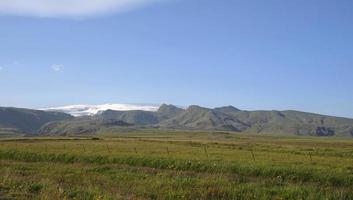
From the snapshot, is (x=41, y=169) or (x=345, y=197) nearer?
(x=345, y=197)

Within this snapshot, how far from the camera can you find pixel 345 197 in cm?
2220

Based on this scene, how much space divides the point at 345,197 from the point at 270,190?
3603mm

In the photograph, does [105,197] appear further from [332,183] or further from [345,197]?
[332,183]

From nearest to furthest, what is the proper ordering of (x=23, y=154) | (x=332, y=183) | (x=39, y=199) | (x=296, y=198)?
(x=39, y=199) < (x=296, y=198) < (x=332, y=183) < (x=23, y=154)

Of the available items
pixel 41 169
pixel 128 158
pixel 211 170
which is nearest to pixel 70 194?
pixel 41 169

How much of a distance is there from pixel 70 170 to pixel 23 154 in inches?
795

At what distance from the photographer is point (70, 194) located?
19344 mm

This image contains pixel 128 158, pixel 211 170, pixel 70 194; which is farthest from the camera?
pixel 128 158

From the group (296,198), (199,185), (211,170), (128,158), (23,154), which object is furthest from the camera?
(23,154)

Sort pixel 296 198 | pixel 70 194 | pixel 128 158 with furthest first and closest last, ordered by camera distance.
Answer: pixel 128 158
pixel 296 198
pixel 70 194

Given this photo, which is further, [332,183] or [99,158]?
[99,158]

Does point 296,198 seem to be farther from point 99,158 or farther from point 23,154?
point 23,154

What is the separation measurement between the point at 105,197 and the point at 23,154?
35539 millimetres

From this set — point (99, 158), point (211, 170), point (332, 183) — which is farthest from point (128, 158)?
point (332, 183)
